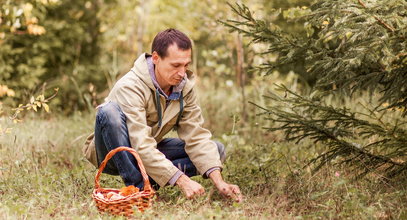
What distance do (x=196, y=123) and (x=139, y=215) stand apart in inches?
35.4

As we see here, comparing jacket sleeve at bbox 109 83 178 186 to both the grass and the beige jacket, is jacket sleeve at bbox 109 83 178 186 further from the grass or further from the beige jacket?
the grass

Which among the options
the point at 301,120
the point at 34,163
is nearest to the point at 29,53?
the point at 34,163

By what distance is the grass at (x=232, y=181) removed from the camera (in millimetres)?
3090

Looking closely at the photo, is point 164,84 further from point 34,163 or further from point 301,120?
point 34,163

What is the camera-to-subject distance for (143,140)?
3229 millimetres

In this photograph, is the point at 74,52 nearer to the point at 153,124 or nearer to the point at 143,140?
the point at 153,124

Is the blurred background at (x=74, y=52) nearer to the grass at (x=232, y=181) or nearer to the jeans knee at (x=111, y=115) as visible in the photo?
the grass at (x=232, y=181)

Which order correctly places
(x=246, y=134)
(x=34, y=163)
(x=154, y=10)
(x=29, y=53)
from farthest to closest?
(x=154, y=10), (x=29, y=53), (x=246, y=134), (x=34, y=163)

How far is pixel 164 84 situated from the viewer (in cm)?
347

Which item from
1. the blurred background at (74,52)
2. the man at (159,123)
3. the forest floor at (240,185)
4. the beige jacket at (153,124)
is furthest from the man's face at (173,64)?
the blurred background at (74,52)

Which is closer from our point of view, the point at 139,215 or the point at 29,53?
the point at 139,215

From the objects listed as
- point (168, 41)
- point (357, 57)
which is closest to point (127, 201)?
point (168, 41)

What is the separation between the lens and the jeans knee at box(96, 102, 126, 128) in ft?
10.6

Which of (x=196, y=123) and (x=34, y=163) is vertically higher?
(x=196, y=123)
